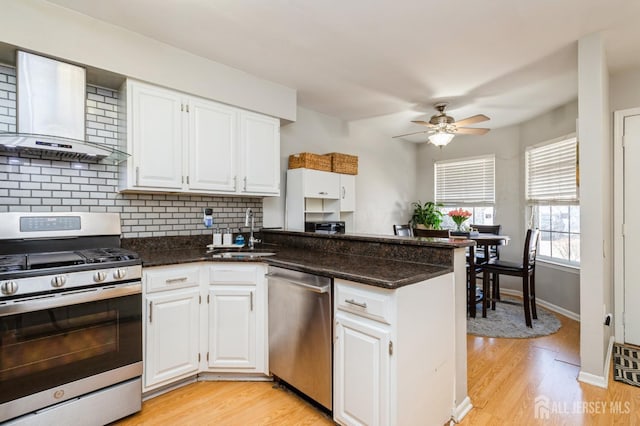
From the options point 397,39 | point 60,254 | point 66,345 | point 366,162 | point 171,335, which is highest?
point 397,39

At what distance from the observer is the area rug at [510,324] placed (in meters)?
3.19

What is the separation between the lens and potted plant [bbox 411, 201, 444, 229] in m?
5.33

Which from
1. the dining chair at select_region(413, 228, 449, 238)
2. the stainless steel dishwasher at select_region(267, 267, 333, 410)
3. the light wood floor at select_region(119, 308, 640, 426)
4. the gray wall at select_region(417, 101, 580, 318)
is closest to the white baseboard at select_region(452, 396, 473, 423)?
the light wood floor at select_region(119, 308, 640, 426)

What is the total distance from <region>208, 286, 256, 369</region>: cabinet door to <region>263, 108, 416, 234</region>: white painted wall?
4.37 ft

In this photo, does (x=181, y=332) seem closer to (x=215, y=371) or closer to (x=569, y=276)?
(x=215, y=371)

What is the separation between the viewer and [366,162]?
4.91m

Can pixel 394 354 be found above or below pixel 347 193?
below

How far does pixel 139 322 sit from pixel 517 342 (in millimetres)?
3178

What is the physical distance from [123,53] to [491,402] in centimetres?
344

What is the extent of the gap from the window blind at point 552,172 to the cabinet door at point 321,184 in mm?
2741

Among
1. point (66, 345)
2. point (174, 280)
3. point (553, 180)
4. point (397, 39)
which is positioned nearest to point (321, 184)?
point (397, 39)

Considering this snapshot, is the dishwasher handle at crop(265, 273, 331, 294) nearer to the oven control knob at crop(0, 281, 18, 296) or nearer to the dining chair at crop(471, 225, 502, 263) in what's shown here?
the oven control knob at crop(0, 281, 18, 296)

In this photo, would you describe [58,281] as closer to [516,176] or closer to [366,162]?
[366,162]

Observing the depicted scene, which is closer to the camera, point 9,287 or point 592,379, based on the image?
point 9,287
